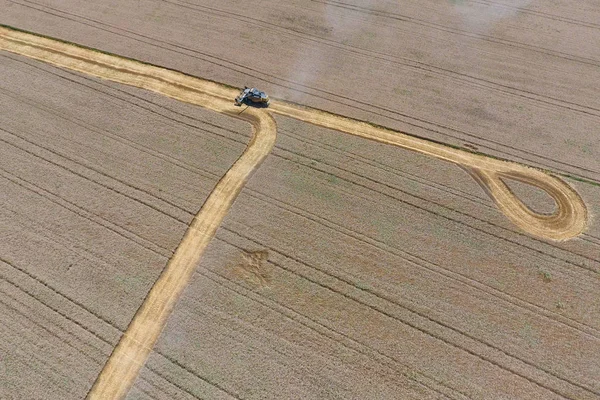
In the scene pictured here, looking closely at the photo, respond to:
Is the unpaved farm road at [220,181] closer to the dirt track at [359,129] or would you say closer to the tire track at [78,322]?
the dirt track at [359,129]

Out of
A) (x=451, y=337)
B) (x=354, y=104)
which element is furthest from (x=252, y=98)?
(x=451, y=337)

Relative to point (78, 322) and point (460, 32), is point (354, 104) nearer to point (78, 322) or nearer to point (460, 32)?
point (460, 32)

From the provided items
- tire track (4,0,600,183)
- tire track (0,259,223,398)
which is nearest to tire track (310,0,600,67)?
tire track (4,0,600,183)

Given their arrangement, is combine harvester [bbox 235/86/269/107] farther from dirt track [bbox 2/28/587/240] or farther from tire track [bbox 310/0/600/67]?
tire track [bbox 310/0/600/67]

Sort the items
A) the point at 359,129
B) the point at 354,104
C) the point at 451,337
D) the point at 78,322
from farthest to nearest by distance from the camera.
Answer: the point at 354,104 < the point at 359,129 < the point at 78,322 < the point at 451,337

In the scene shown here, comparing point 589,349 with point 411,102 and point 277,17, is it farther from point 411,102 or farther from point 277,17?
point 277,17

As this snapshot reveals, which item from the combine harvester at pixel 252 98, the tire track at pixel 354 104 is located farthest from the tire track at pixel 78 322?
the tire track at pixel 354 104
